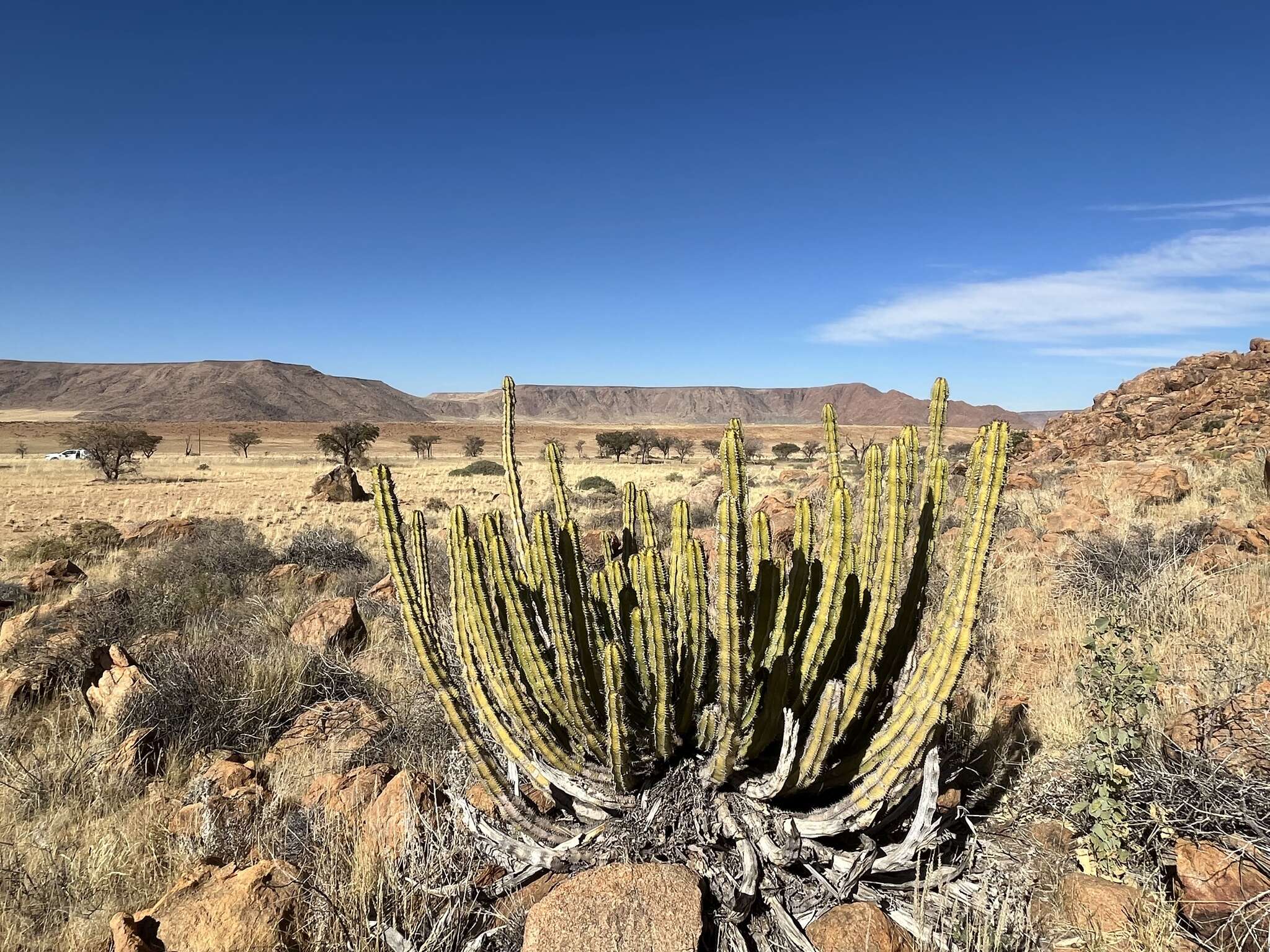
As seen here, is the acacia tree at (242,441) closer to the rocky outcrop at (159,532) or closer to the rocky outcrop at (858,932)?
the rocky outcrop at (159,532)

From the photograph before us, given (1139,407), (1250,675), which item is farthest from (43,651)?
(1139,407)

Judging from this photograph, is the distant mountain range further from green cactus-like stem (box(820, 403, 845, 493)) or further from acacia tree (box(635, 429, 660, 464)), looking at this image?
green cactus-like stem (box(820, 403, 845, 493))

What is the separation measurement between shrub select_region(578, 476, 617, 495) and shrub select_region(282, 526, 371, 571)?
12940 millimetres

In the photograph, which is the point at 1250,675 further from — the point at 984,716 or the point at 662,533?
→ the point at 662,533

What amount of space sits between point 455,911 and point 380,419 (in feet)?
491

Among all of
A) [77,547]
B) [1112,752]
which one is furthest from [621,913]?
[77,547]

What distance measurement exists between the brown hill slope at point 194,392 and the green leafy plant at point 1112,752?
139402mm

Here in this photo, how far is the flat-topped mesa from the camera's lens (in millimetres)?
2561

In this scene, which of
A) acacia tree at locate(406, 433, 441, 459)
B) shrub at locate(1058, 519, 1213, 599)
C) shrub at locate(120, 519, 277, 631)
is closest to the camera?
shrub at locate(1058, 519, 1213, 599)

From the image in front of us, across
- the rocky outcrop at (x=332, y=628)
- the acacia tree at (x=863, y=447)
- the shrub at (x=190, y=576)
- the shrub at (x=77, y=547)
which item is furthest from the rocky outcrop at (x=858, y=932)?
the shrub at (x=77, y=547)

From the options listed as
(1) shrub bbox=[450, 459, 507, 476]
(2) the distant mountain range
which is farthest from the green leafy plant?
(2) the distant mountain range

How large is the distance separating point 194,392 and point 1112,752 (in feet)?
525

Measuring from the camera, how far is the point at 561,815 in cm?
312

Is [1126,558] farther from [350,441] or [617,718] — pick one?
[350,441]
